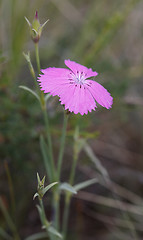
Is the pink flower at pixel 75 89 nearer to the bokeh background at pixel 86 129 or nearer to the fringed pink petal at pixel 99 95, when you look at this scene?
the fringed pink petal at pixel 99 95

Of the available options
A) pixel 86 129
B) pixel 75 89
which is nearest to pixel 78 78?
pixel 75 89

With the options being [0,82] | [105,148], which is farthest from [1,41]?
[105,148]

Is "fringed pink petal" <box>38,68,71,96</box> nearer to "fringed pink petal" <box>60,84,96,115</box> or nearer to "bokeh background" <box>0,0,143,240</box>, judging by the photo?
"fringed pink petal" <box>60,84,96,115</box>

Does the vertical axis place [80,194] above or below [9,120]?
below

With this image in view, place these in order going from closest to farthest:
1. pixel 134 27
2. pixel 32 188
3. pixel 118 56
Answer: pixel 32 188
pixel 134 27
pixel 118 56

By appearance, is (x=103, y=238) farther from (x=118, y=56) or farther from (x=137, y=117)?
(x=118, y=56)

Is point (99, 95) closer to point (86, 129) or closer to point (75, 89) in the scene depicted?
point (75, 89)

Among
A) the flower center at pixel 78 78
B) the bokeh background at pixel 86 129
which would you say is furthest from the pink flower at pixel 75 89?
the bokeh background at pixel 86 129

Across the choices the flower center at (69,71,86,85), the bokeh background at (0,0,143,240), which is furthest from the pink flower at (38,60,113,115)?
the bokeh background at (0,0,143,240)
